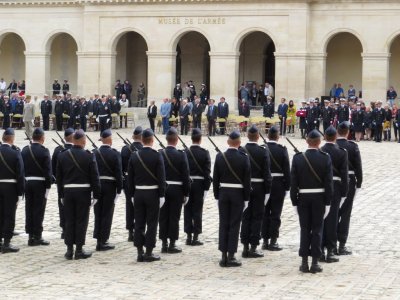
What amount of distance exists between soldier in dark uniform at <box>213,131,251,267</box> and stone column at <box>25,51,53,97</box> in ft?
111

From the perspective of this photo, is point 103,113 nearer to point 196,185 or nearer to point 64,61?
point 64,61

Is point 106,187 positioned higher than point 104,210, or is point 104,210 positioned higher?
point 106,187

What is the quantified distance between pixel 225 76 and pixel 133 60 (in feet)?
24.3

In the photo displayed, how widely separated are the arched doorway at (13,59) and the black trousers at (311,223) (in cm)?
3837

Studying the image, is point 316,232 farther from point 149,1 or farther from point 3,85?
point 3,85

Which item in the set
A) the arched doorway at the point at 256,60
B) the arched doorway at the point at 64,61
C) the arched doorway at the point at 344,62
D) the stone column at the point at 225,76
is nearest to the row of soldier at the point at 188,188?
the stone column at the point at 225,76

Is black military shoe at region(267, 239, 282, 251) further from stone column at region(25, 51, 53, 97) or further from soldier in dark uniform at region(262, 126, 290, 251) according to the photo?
stone column at region(25, 51, 53, 97)

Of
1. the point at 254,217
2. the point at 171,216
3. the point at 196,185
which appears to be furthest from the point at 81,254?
the point at 254,217

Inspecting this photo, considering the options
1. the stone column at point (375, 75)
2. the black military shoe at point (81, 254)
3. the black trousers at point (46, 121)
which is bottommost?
the black military shoe at point (81, 254)

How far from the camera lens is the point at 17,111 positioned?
39.0 m

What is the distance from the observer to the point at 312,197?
13.0 meters

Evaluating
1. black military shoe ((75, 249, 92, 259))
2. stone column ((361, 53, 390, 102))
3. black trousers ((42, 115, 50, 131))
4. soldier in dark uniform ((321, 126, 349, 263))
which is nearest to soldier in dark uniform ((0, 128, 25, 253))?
black military shoe ((75, 249, 92, 259))

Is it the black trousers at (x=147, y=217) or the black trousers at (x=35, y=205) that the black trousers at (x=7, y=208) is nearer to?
the black trousers at (x=35, y=205)

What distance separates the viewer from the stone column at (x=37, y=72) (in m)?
46.1
